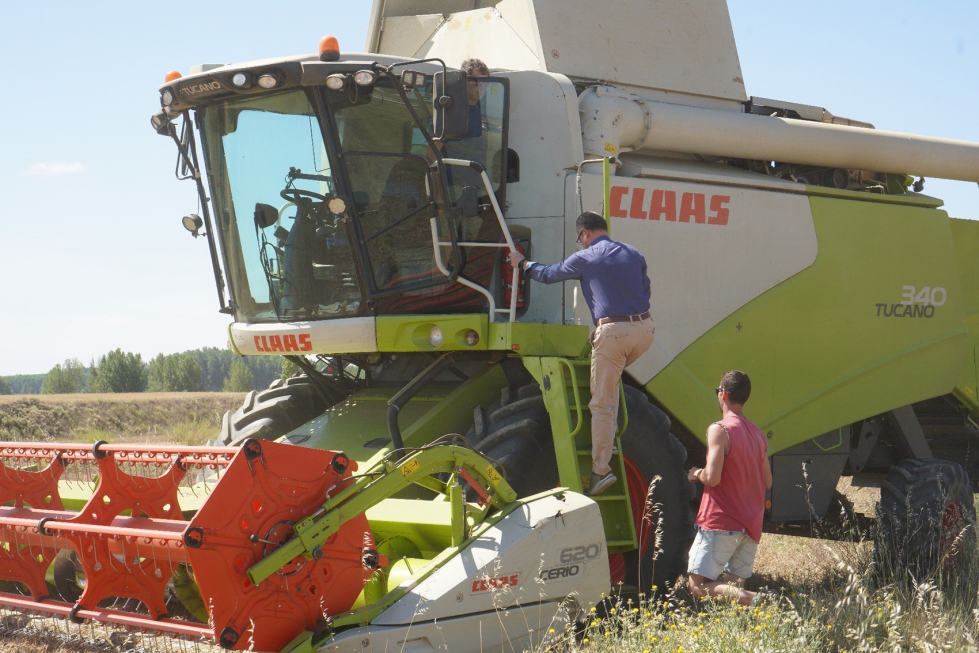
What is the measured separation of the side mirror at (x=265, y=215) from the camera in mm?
5387

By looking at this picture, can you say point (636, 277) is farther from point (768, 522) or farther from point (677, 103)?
point (768, 522)

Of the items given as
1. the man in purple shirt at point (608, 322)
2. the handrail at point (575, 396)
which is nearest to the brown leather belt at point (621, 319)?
the man in purple shirt at point (608, 322)

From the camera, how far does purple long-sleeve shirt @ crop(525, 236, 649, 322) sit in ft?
15.6

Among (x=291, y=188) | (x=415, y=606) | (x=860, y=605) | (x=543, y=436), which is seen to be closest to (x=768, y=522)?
(x=860, y=605)

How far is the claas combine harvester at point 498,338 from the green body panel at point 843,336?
21 millimetres

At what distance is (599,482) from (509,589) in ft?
2.92

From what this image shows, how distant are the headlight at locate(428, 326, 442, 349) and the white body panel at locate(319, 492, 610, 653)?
1216mm

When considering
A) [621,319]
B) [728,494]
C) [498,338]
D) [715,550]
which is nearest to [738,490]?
[728,494]

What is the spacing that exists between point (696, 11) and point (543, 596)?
14.3 ft

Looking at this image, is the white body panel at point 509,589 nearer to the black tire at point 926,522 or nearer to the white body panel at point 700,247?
the white body panel at point 700,247

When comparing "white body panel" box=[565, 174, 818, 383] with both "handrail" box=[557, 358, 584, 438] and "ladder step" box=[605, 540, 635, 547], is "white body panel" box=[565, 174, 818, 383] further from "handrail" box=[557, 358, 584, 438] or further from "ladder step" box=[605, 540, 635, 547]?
"ladder step" box=[605, 540, 635, 547]

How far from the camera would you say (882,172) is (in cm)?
701

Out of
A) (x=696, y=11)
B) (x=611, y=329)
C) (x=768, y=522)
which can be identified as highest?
(x=696, y=11)

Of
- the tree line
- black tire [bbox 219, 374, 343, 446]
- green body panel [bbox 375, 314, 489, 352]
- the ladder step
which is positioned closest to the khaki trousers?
the ladder step
